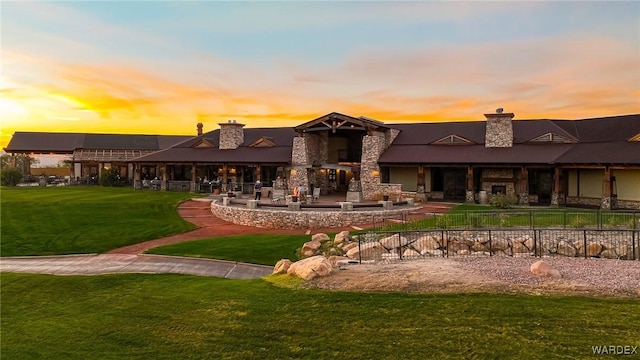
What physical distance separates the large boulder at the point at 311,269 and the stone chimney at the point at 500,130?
86.8 feet

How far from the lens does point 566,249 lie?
58.2 ft

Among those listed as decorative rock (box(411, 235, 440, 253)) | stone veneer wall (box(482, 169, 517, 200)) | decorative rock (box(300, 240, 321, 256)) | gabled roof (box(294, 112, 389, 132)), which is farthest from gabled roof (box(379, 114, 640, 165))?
decorative rock (box(300, 240, 321, 256))

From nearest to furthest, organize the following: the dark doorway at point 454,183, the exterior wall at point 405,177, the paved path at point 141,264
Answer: the paved path at point 141,264 < the dark doorway at point 454,183 < the exterior wall at point 405,177

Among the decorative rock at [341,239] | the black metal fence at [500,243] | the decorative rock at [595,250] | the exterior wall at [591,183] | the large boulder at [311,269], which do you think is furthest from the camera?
the exterior wall at [591,183]

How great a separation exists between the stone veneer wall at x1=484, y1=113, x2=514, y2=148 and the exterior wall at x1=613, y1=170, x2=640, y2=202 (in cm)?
809

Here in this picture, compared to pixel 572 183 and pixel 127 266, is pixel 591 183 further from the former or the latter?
pixel 127 266

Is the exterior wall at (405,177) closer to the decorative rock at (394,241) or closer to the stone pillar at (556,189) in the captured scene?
the stone pillar at (556,189)

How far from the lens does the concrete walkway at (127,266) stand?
16516mm

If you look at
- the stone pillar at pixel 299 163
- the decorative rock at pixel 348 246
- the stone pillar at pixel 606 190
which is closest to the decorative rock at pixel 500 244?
the decorative rock at pixel 348 246

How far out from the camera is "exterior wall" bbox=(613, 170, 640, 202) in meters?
26.8

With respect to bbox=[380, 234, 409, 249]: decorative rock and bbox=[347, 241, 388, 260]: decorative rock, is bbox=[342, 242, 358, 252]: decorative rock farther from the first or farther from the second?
bbox=[380, 234, 409, 249]: decorative rock

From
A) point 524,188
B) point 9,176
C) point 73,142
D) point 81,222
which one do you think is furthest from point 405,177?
point 73,142

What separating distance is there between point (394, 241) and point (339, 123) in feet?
66.7

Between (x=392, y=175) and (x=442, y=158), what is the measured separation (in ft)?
18.0
